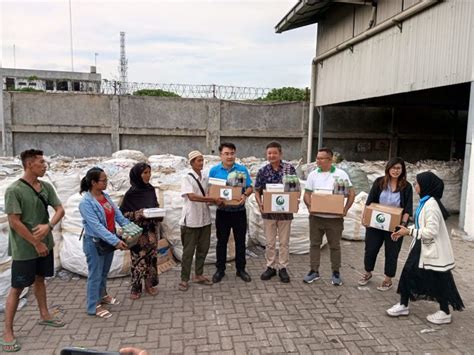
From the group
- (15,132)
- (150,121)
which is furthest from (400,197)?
(15,132)

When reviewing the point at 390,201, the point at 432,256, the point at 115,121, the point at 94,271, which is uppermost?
the point at 115,121

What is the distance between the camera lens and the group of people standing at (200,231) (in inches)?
113

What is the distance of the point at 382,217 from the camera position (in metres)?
3.70

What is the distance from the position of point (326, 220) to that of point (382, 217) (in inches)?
24.0

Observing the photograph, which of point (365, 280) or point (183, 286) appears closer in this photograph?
point (183, 286)

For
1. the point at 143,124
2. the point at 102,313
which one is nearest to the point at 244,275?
the point at 102,313

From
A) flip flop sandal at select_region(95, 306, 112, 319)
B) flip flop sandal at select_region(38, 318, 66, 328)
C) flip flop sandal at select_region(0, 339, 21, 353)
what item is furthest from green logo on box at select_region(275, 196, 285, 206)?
flip flop sandal at select_region(0, 339, 21, 353)

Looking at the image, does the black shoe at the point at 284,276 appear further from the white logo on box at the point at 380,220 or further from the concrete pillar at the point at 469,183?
the concrete pillar at the point at 469,183

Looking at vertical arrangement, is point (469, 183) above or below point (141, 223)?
above

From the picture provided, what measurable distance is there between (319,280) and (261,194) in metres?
1.22

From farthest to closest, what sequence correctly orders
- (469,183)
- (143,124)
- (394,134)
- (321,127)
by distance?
1. (394,134)
2. (143,124)
3. (321,127)
4. (469,183)

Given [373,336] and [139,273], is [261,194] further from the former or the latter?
[373,336]

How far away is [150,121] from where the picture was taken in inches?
470

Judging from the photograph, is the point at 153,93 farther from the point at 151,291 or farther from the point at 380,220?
the point at 380,220
